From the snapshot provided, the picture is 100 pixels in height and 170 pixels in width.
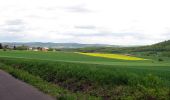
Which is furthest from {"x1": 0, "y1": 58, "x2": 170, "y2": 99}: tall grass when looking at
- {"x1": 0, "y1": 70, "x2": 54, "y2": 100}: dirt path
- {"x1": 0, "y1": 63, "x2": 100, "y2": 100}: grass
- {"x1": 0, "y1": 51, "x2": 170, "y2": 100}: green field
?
{"x1": 0, "y1": 70, "x2": 54, "y2": 100}: dirt path

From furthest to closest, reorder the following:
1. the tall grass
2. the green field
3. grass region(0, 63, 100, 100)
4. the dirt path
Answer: the tall grass < the green field < grass region(0, 63, 100, 100) < the dirt path

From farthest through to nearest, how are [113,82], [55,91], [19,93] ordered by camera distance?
[113,82], [55,91], [19,93]

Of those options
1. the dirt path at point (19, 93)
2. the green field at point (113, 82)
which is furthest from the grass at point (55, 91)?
the green field at point (113, 82)

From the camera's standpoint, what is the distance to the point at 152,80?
19969 mm

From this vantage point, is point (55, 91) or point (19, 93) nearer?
point (19, 93)

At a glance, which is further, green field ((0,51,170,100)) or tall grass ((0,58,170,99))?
tall grass ((0,58,170,99))

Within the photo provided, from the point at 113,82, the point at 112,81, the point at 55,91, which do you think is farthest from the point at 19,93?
the point at 112,81

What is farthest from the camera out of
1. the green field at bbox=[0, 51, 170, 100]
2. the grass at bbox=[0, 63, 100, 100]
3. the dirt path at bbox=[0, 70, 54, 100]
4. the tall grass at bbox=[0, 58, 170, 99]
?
the tall grass at bbox=[0, 58, 170, 99]

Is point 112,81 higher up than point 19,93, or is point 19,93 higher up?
point 112,81

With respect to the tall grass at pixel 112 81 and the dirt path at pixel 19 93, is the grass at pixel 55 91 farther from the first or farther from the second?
the tall grass at pixel 112 81

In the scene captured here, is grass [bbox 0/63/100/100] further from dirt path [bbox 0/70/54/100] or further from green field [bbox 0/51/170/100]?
green field [bbox 0/51/170/100]

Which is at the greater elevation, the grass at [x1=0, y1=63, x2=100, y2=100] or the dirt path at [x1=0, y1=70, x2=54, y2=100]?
the dirt path at [x1=0, y1=70, x2=54, y2=100]

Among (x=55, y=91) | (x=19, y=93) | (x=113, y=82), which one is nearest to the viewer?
(x=19, y=93)

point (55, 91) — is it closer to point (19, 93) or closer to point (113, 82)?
point (19, 93)
